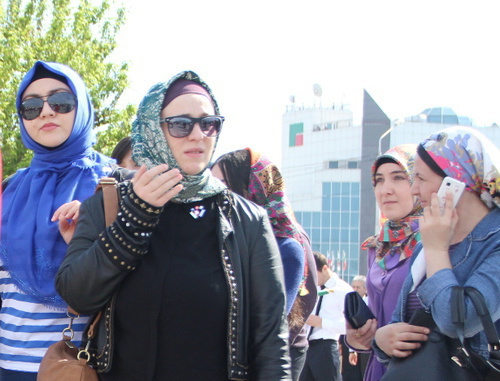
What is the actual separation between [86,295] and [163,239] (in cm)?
38

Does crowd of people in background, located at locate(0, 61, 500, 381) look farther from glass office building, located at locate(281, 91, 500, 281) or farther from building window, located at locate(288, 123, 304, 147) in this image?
building window, located at locate(288, 123, 304, 147)

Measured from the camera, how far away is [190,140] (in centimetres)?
300

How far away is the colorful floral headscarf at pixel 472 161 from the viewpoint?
3209 millimetres

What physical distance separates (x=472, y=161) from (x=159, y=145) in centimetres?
139

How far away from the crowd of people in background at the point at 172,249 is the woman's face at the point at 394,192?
3.16 feet

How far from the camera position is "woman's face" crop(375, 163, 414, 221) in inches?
182

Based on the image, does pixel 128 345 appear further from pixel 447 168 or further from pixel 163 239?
pixel 447 168

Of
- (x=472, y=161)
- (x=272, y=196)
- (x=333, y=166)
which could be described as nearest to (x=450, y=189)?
(x=472, y=161)

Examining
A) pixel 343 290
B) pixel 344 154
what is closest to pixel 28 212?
pixel 343 290

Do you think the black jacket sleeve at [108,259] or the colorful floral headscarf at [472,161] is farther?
the colorful floral headscarf at [472,161]

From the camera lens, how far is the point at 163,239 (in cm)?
296

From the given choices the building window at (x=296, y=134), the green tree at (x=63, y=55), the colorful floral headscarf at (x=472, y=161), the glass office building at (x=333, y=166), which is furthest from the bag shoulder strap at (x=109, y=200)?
the building window at (x=296, y=134)

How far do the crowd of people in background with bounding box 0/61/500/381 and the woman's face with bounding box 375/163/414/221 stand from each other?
964 millimetres

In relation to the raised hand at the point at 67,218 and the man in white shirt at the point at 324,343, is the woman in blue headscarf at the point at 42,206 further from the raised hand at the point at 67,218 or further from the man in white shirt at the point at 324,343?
the man in white shirt at the point at 324,343
